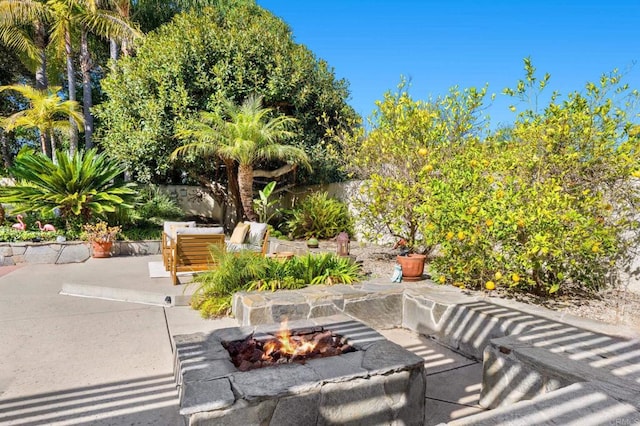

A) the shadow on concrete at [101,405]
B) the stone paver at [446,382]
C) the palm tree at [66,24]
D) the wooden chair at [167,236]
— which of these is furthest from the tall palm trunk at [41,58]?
the stone paver at [446,382]

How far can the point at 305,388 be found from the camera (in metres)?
2.13

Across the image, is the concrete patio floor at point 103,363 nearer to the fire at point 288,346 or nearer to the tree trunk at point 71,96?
the fire at point 288,346

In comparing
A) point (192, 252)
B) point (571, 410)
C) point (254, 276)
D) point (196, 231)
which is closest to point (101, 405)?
point (254, 276)

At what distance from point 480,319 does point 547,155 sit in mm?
2099

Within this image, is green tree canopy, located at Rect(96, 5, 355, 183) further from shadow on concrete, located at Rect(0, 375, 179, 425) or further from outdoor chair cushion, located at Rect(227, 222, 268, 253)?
shadow on concrete, located at Rect(0, 375, 179, 425)

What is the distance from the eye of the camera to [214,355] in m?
2.47

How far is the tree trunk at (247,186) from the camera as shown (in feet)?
34.2

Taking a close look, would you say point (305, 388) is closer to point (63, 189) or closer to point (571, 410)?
point (571, 410)

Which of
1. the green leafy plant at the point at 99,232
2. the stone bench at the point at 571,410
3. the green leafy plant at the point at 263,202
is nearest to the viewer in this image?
the stone bench at the point at 571,410

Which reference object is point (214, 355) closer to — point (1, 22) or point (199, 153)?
point (199, 153)

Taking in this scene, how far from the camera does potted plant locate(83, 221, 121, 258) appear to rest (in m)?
8.92

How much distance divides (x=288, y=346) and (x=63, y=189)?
9146 mm

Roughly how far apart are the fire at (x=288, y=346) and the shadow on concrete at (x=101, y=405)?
0.80m

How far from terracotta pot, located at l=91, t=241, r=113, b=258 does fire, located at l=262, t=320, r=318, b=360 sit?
7.87 metres
